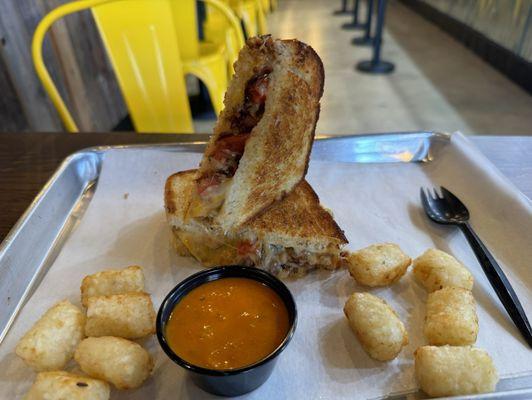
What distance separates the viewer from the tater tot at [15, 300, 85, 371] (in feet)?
3.88

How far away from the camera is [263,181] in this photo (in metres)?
1.50

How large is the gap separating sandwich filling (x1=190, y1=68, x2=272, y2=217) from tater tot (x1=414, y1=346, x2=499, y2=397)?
2.71 ft

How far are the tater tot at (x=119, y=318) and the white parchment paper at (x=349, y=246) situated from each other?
8cm

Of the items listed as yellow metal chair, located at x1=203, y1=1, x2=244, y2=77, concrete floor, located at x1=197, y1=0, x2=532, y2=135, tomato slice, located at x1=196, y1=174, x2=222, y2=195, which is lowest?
concrete floor, located at x1=197, y1=0, x2=532, y2=135

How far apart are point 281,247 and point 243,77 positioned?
622 mm

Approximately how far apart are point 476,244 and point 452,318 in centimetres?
49

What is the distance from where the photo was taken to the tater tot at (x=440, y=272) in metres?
Result: 1.42

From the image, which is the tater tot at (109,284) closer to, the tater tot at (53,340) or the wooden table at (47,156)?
the tater tot at (53,340)

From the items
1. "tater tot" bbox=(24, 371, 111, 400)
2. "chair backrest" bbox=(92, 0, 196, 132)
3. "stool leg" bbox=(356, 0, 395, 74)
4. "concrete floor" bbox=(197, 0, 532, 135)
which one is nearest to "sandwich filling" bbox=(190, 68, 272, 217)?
"tater tot" bbox=(24, 371, 111, 400)

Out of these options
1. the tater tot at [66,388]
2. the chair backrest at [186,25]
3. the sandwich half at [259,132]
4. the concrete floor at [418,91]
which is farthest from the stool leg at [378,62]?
the tater tot at [66,388]

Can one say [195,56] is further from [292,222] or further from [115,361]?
[115,361]

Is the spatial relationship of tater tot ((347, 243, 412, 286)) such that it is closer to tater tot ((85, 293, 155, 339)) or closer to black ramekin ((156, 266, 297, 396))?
black ramekin ((156, 266, 297, 396))

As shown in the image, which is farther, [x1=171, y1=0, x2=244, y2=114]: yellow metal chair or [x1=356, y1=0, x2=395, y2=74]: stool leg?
[x1=356, y1=0, x2=395, y2=74]: stool leg

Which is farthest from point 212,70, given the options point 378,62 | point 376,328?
point 378,62
